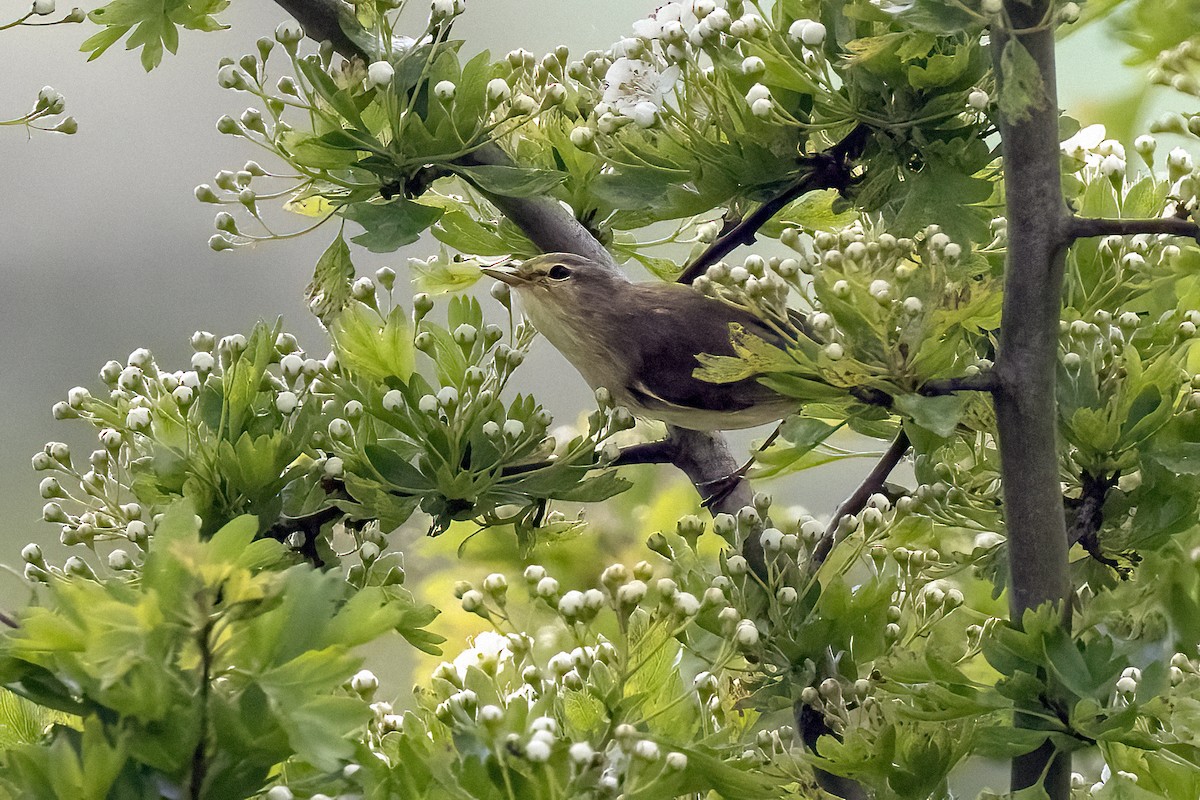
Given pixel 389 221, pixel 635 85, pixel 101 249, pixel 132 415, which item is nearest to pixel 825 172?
pixel 635 85

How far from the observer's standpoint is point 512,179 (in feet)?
1.76

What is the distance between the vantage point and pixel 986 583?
2.21ft

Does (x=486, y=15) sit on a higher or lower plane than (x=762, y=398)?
higher

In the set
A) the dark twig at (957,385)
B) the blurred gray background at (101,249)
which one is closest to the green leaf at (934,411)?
the dark twig at (957,385)

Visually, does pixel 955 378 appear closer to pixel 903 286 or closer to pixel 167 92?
pixel 903 286

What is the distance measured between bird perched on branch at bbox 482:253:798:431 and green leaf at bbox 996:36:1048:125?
189 millimetres

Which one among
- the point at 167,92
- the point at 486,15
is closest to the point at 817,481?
the point at 486,15

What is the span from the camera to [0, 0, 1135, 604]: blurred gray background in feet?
4.25

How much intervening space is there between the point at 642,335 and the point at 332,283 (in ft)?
0.53

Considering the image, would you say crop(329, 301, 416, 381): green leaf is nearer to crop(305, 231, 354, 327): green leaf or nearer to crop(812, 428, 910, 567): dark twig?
crop(305, 231, 354, 327): green leaf

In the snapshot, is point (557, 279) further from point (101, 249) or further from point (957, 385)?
point (101, 249)

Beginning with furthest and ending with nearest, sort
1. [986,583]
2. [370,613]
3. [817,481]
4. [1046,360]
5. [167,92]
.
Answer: [817,481], [167,92], [986,583], [1046,360], [370,613]

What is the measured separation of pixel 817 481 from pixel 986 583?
2.62 ft

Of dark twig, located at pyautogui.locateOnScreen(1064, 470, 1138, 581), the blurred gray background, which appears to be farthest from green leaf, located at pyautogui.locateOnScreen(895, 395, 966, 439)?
the blurred gray background
